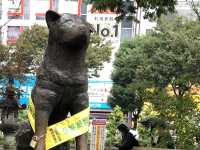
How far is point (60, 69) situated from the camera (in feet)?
19.6

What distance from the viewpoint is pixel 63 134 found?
20.1 feet

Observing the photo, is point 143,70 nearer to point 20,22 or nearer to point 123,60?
point 123,60

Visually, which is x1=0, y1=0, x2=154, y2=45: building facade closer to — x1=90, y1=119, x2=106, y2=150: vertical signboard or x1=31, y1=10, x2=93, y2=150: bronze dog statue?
x1=90, y1=119, x2=106, y2=150: vertical signboard

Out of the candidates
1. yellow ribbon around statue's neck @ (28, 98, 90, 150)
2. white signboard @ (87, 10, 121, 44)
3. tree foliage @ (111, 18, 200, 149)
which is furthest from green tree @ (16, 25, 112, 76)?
yellow ribbon around statue's neck @ (28, 98, 90, 150)

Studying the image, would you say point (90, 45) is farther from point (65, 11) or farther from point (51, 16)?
point (51, 16)

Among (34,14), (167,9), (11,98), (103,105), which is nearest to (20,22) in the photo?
(34,14)

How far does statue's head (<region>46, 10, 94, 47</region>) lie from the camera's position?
5.88 metres

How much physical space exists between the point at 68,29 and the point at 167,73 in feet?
75.9

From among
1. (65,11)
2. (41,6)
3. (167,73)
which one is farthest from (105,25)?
(167,73)

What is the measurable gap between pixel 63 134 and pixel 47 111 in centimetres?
32

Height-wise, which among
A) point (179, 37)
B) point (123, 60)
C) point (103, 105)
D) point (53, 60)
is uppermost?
point (53, 60)

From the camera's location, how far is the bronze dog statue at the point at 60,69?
5918 mm

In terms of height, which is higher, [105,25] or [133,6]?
[133,6]

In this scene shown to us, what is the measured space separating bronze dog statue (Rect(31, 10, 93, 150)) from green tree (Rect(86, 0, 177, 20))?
569 cm
